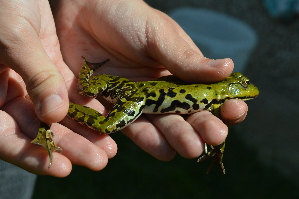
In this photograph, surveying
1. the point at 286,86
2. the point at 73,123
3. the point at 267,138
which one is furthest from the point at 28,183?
the point at 286,86

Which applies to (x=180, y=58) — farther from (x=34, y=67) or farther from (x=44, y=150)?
(x=44, y=150)

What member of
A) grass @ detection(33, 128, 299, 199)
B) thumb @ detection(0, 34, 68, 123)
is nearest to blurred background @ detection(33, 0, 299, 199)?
grass @ detection(33, 128, 299, 199)

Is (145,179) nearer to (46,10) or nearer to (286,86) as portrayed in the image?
(46,10)

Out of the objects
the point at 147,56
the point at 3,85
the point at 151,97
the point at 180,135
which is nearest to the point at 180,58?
the point at 151,97

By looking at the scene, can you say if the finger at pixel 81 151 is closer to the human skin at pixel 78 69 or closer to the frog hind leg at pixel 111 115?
the human skin at pixel 78 69

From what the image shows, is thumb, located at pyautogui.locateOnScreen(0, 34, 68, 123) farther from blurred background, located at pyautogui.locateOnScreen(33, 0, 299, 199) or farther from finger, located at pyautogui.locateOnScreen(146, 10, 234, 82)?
blurred background, located at pyautogui.locateOnScreen(33, 0, 299, 199)

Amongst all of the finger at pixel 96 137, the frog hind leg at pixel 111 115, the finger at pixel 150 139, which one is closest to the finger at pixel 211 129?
the finger at pixel 150 139
